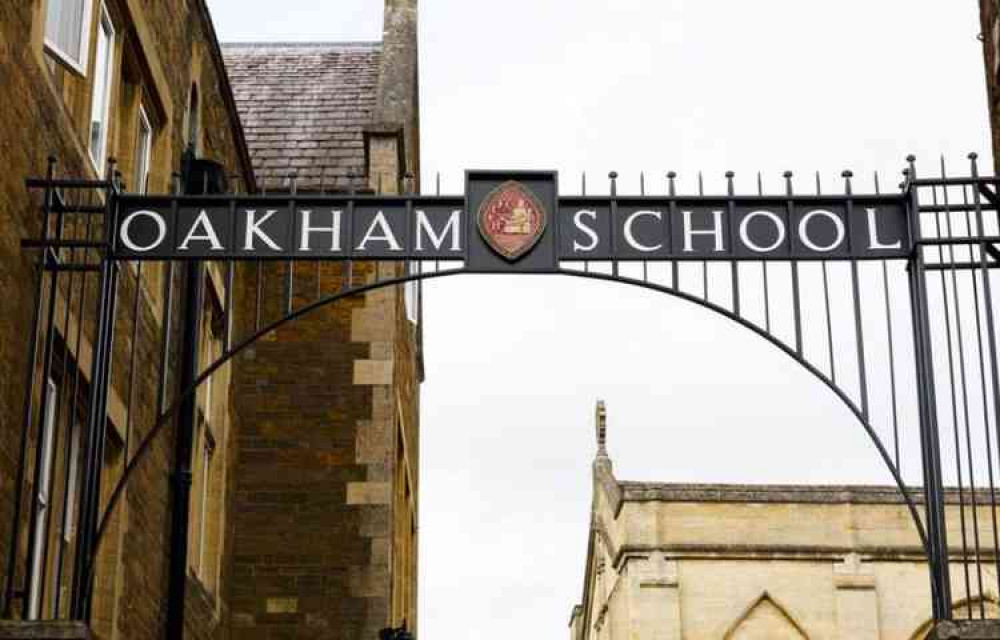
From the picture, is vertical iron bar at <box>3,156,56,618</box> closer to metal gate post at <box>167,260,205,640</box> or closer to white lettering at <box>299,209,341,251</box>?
white lettering at <box>299,209,341,251</box>

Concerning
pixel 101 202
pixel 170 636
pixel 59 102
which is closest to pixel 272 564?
pixel 170 636

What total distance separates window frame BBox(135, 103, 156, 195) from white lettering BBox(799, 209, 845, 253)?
5.66 meters

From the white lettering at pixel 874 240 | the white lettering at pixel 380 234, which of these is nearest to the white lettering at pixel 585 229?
the white lettering at pixel 380 234

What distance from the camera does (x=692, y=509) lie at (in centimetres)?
3703

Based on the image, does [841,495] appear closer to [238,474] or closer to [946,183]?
[238,474]

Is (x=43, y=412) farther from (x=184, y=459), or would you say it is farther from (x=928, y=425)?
(x=184, y=459)

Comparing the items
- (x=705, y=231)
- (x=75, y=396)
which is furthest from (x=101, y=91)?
(x=705, y=231)

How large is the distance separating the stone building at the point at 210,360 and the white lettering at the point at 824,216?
304 centimetres

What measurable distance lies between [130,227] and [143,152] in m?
4.00

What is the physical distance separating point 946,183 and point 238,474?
10.1 m

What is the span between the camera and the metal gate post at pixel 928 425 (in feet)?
33.5

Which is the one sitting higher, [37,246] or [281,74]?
[281,74]

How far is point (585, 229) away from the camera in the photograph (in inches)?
443

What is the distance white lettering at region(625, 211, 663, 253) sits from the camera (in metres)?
11.1
